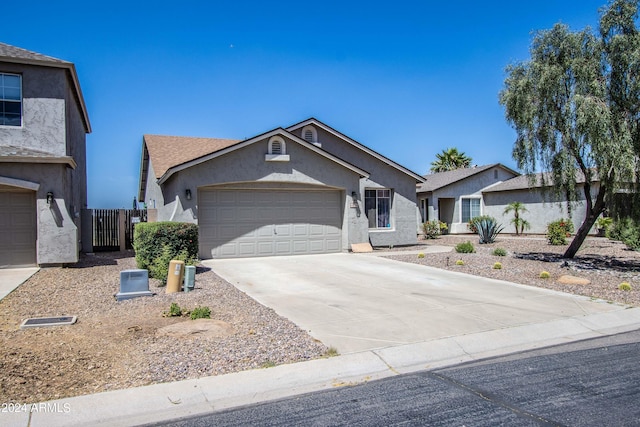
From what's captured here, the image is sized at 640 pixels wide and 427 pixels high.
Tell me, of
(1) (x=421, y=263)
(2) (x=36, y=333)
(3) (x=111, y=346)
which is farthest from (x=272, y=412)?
(1) (x=421, y=263)

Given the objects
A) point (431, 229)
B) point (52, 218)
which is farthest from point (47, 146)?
point (431, 229)

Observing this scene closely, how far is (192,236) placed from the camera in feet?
39.2

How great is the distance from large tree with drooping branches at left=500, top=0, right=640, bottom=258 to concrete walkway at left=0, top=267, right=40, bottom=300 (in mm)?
13974

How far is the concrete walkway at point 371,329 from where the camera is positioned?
4379 mm

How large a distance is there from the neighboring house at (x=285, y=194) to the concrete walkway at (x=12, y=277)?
437 cm

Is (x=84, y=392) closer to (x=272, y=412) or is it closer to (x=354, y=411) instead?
(x=272, y=412)

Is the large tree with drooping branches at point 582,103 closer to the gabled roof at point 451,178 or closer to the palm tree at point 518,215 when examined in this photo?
the palm tree at point 518,215

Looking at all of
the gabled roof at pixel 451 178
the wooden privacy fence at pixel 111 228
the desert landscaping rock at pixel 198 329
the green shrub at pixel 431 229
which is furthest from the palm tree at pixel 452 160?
the desert landscaping rock at pixel 198 329

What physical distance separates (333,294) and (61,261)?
864 cm

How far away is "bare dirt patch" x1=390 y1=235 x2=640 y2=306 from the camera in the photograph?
993 cm

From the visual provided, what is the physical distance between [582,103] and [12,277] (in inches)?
605

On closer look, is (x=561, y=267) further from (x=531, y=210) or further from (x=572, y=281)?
(x=531, y=210)

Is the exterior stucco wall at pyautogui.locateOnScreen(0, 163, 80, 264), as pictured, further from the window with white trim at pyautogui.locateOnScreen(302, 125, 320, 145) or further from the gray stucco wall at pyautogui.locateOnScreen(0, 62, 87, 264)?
the window with white trim at pyautogui.locateOnScreen(302, 125, 320, 145)

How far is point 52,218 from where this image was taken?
13242 mm
